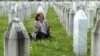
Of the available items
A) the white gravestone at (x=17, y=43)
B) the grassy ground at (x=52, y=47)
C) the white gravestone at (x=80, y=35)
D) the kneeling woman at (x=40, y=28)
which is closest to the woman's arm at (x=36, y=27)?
the kneeling woman at (x=40, y=28)

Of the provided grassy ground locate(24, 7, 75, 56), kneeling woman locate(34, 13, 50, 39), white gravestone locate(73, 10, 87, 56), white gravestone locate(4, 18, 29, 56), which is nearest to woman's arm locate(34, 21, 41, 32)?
kneeling woman locate(34, 13, 50, 39)

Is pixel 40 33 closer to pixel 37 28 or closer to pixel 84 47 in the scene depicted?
pixel 37 28

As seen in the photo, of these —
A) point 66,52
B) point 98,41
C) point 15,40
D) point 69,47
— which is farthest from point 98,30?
point 69,47

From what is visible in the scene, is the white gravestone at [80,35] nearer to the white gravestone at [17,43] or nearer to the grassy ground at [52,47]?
the grassy ground at [52,47]

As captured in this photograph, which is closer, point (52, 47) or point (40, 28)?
point (52, 47)

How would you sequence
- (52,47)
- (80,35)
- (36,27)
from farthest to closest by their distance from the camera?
(36,27)
(52,47)
(80,35)

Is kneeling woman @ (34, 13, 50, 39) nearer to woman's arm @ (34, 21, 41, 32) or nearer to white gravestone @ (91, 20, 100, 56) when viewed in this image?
woman's arm @ (34, 21, 41, 32)

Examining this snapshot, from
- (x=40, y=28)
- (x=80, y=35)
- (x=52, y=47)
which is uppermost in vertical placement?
(x=80, y=35)

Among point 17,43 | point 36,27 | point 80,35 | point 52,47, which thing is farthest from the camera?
point 36,27

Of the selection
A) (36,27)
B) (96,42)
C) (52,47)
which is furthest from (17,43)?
(36,27)

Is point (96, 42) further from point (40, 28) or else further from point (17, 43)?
point (40, 28)

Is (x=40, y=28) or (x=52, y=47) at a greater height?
(x=40, y=28)

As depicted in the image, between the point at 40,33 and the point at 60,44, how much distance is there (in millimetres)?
1169

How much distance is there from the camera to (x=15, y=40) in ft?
17.5
